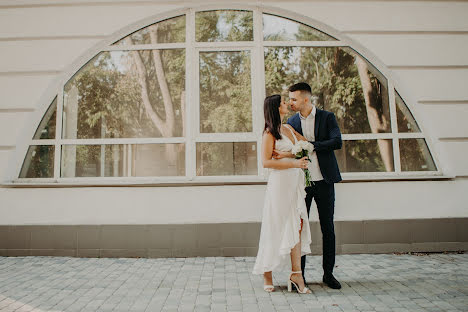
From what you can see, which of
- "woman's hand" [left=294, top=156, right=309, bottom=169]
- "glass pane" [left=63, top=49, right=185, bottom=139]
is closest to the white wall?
"glass pane" [left=63, top=49, right=185, bottom=139]

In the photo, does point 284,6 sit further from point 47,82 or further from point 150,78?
point 47,82

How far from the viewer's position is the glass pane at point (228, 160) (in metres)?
5.32

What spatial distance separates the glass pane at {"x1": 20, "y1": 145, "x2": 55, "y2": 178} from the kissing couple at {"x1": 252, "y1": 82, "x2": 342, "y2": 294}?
3.87m

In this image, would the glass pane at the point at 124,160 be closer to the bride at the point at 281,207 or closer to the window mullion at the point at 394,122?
the bride at the point at 281,207

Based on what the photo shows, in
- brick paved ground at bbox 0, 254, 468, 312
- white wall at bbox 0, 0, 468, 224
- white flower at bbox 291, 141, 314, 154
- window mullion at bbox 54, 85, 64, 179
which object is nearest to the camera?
brick paved ground at bbox 0, 254, 468, 312

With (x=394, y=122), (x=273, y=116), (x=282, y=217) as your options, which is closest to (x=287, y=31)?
(x=394, y=122)

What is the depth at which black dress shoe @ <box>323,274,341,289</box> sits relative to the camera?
3.42 m

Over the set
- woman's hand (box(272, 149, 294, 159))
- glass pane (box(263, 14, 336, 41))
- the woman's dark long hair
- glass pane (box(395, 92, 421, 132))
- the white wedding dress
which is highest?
glass pane (box(263, 14, 336, 41))

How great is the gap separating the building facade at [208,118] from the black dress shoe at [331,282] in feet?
4.72

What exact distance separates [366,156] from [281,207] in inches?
106

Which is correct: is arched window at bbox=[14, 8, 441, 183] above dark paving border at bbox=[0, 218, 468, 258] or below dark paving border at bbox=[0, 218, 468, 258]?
above

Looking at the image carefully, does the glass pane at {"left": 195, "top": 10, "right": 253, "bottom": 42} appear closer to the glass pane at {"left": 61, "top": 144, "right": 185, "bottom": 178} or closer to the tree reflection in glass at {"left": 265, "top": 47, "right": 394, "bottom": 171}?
the tree reflection in glass at {"left": 265, "top": 47, "right": 394, "bottom": 171}

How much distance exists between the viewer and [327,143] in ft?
11.4

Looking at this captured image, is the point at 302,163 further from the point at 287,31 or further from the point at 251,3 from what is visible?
the point at 251,3
